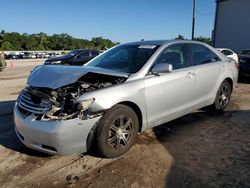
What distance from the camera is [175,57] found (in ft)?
16.6

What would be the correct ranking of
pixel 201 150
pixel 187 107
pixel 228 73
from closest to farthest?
1. pixel 201 150
2. pixel 187 107
3. pixel 228 73

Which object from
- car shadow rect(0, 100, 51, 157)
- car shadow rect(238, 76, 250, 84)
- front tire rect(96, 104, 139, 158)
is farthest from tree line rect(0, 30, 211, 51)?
front tire rect(96, 104, 139, 158)

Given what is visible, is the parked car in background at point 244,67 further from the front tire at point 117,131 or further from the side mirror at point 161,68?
the front tire at point 117,131

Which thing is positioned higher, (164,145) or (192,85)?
(192,85)

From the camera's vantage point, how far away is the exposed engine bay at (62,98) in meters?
3.66

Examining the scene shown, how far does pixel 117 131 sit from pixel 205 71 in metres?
2.39

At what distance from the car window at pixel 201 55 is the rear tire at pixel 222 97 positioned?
0.60 meters

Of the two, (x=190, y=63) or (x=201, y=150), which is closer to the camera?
(x=201, y=150)

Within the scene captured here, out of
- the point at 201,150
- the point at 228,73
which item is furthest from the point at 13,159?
the point at 228,73

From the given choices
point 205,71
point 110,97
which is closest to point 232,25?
point 205,71

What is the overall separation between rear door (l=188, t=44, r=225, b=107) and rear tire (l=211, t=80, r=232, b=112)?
250mm

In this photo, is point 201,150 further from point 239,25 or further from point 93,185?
point 239,25

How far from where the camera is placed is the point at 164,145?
4488 millimetres

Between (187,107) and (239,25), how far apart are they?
21.7 metres
